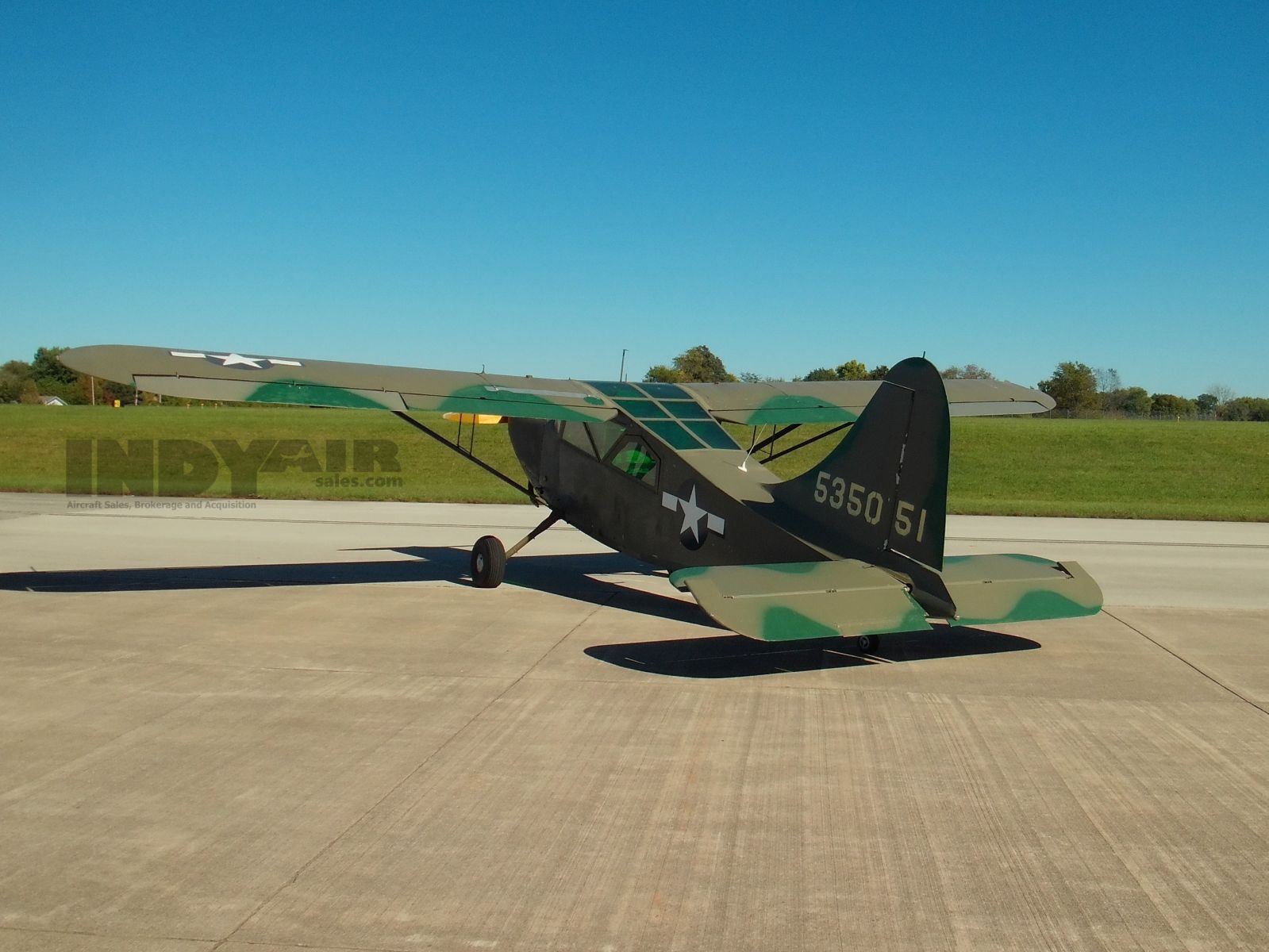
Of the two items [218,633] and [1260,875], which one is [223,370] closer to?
[218,633]

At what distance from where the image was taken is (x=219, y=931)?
4.42 meters

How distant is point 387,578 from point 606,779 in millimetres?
8204

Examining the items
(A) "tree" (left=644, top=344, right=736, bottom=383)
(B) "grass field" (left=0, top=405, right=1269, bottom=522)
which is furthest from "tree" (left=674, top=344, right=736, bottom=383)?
(B) "grass field" (left=0, top=405, right=1269, bottom=522)

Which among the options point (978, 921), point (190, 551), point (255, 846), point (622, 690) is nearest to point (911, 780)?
point (978, 921)

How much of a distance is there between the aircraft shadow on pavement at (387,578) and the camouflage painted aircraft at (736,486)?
0.75 meters

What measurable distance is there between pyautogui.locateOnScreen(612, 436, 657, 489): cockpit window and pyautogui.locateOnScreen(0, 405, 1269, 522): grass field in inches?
564

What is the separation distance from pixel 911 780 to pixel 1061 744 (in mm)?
1474

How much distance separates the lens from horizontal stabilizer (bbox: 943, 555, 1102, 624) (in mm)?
8773

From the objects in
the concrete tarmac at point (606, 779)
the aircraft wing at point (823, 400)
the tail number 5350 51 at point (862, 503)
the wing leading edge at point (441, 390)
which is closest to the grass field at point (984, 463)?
the aircraft wing at point (823, 400)

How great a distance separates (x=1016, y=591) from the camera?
9148 millimetres

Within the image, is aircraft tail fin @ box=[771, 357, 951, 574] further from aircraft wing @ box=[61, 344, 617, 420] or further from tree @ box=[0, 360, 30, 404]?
tree @ box=[0, 360, 30, 404]

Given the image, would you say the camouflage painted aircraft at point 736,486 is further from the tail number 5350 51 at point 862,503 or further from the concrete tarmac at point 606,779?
the concrete tarmac at point 606,779

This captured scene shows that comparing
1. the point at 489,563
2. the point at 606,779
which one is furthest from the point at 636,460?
the point at 606,779

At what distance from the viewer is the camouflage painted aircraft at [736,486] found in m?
8.41
